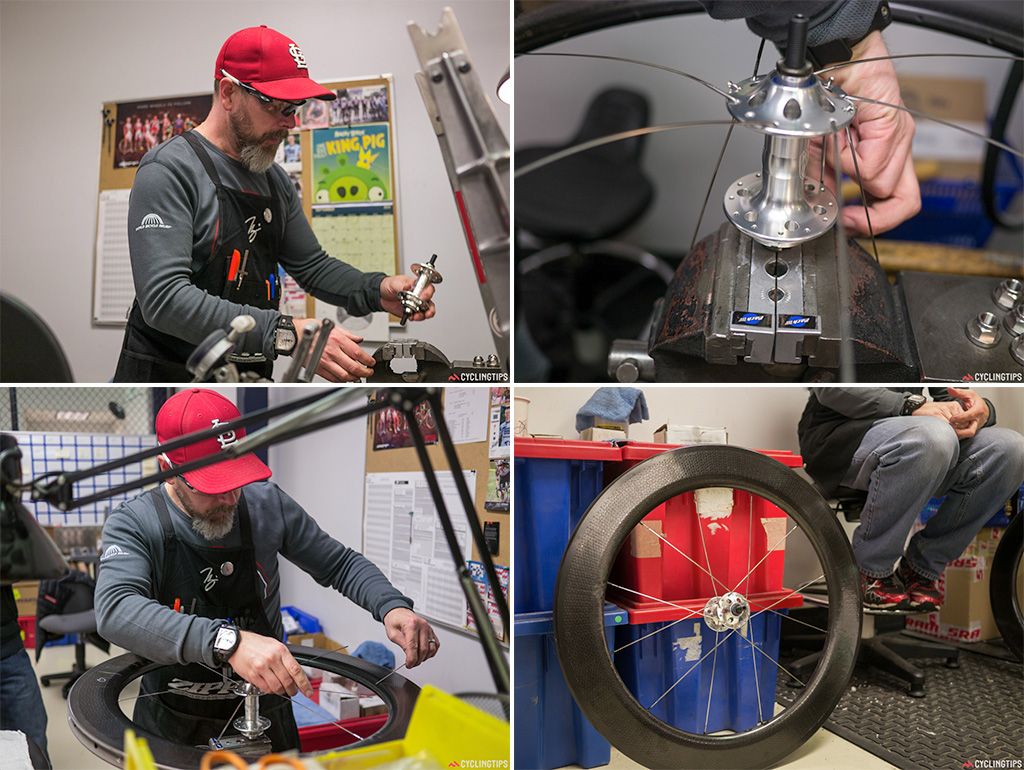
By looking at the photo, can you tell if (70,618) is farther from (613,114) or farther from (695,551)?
(613,114)

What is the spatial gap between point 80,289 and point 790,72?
→ 4.43ft

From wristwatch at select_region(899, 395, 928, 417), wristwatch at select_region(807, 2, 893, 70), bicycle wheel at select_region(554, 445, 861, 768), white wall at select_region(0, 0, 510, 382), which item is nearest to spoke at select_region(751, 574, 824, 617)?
bicycle wheel at select_region(554, 445, 861, 768)

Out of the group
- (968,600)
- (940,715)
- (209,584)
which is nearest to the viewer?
(209,584)

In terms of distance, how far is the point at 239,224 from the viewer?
111 cm

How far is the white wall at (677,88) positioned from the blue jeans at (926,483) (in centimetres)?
90

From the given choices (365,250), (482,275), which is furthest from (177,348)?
(482,275)

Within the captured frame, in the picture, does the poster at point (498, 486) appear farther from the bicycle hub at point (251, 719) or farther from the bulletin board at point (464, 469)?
the bicycle hub at point (251, 719)

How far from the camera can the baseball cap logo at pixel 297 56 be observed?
1.14 m

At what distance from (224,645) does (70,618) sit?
13.9 inches

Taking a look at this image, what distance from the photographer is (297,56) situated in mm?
1150

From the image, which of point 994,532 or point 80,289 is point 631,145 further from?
point 80,289

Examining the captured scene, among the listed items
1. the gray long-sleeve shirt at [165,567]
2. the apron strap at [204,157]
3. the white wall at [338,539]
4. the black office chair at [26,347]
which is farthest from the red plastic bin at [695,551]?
the black office chair at [26,347]

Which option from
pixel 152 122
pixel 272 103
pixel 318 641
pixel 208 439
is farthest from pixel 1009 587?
pixel 152 122

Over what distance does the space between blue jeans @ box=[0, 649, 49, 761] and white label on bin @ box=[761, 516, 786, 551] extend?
4.63 feet
